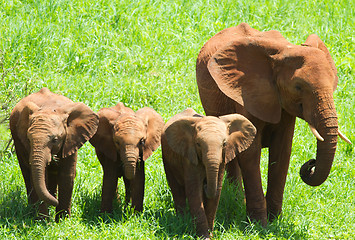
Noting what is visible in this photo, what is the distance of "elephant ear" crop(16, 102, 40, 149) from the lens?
7988 millimetres

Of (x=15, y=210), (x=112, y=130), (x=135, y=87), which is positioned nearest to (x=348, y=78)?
(x=135, y=87)

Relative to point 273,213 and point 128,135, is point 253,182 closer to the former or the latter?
point 273,213

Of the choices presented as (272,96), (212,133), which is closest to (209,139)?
(212,133)

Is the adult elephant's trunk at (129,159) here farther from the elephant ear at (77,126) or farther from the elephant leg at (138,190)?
the elephant ear at (77,126)

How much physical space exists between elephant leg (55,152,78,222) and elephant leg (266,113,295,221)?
84.3 inches

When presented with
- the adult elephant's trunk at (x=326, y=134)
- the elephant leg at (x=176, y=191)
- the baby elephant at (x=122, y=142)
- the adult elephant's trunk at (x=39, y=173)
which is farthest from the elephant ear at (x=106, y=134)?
the adult elephant's trunk at (x=326, y=134)

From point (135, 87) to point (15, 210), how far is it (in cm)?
364

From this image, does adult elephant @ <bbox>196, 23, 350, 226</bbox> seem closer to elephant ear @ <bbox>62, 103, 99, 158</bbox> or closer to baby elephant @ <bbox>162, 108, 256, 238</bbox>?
baby elephant @ <bbox>162, 108, 256, 238</bbox>

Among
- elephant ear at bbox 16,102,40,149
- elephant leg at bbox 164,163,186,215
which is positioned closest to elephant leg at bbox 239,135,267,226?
elephant leg at bbox 164,163,186,215

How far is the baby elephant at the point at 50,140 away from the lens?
25.2ft

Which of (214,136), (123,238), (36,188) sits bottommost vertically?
(123,238)

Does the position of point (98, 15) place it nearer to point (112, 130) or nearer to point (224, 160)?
point (112, 130)

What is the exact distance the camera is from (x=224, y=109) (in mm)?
8805

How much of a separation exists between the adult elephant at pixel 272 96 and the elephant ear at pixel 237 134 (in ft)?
1.09
